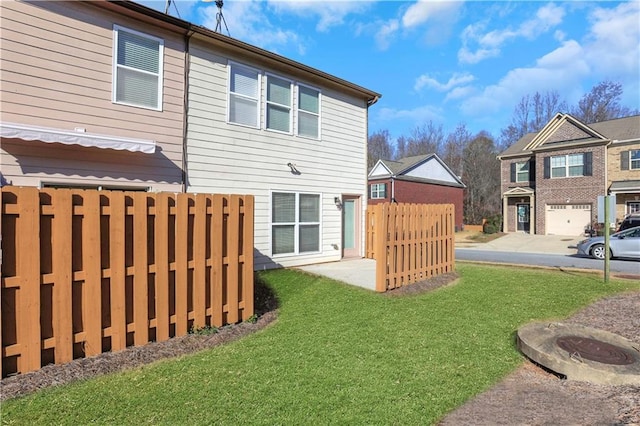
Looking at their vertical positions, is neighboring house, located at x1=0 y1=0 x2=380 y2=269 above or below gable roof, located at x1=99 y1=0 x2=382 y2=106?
below

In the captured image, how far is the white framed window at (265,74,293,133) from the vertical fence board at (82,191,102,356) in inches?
242

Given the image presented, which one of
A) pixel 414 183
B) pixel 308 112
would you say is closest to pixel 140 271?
pixel 308 112

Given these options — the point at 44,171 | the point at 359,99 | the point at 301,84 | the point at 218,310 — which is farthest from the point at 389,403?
the point at 359,99

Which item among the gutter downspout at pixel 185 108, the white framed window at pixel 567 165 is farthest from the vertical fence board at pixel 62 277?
the white framed window at pixel 567 165

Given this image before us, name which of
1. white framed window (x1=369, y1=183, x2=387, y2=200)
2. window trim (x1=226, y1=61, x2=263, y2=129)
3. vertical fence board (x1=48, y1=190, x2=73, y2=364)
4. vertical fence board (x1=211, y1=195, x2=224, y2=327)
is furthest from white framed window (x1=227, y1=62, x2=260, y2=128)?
white framed window (x1=369, y1=183, x2=387, y2=200)

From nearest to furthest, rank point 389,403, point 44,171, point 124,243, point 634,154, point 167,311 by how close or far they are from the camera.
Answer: point 389,403 < point 124,243 < point 167,311 < point 44,171 < point 634,154

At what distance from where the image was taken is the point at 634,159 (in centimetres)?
2177

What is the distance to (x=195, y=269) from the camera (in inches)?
188

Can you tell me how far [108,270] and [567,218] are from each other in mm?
27346

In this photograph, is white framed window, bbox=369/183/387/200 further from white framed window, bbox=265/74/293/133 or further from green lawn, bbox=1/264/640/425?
green lawn, bbox=1/264/640/425

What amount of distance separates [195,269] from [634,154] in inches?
1078

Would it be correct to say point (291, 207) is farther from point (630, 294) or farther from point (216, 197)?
point (630, 294)

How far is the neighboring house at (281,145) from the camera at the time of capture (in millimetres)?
8477

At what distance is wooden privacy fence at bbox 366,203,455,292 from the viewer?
7168 millimetres
